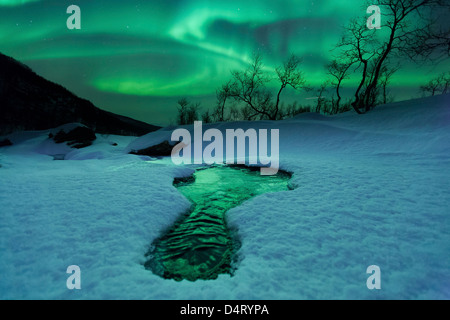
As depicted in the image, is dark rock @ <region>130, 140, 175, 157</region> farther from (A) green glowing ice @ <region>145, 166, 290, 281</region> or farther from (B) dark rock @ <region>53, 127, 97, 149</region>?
(A) green glowing ice @ <region>145, 166, 290, 281</region>

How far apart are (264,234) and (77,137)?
85.1ft

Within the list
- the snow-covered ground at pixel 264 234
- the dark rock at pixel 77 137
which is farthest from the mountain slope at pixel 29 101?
the snow-covered ground at pixel 264 234

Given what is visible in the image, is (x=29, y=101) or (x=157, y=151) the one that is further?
(x=29, y=101)

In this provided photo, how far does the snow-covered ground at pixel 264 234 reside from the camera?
233 centimetres

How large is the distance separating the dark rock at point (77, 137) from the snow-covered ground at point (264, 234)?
17395mm

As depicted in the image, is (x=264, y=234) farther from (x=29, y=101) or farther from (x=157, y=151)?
(x=29, y=101)

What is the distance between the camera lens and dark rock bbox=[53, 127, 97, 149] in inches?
809

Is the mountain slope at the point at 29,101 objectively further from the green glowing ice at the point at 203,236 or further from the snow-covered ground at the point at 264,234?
the green glowing ice at the point at 203,236

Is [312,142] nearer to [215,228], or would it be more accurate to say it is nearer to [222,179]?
[222,179]

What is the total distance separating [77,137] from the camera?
21.8m

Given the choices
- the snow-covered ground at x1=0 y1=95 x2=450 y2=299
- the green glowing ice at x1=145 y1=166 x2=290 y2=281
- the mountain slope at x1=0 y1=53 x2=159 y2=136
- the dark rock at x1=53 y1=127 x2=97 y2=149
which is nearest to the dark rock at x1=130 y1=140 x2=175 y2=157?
the dark rock at x1=53 y1=127 x2=97 y2=149

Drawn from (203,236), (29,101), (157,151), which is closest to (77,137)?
(157,151)

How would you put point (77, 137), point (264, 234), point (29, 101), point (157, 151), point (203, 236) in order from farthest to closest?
point (29, 101), point (77, 137), point (157, 151), point (203, 236), point (264, 234)
